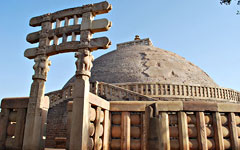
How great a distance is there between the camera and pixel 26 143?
202 inches

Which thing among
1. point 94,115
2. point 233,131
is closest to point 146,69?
point 233,131

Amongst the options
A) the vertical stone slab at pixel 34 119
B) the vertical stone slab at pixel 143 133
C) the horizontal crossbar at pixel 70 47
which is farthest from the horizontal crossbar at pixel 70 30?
the vertical stone slab at pixel 143 133

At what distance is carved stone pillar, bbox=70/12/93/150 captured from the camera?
434 cm

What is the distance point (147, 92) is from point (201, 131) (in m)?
7.89

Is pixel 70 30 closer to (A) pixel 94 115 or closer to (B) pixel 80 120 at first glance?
(A) pixel 94 115

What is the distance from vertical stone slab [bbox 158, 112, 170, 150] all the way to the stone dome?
9.56 meters

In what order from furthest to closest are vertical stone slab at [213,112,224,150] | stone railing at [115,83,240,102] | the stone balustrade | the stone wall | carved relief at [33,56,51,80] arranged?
stone railing at [115,83,240,102], the stone balustrade, the stone wall, carved relief at [33,56,51,80], vertical stone slab at [213,112,224,150]

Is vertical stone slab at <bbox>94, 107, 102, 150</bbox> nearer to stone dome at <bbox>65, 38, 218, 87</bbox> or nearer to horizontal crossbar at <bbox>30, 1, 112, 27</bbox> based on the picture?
horizontal crossbar at <bbox>30, 1, 112, 27</bbox>

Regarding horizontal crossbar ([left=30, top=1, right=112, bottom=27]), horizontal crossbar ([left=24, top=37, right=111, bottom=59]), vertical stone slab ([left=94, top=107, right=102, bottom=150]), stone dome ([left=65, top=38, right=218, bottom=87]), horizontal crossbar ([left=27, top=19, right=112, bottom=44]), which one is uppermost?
stone dome ([left=65, top=38, right=218, bottom=87])

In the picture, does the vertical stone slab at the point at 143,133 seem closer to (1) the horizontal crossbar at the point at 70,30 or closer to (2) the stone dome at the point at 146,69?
(1) the horizontal crossbar at the point at 70,30

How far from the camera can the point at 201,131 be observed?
4832 mm

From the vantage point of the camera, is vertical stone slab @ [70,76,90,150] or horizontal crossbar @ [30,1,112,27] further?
horizontal crossbar @ [30,1,112,27]

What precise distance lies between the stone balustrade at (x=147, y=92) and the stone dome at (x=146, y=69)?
4.12 ft

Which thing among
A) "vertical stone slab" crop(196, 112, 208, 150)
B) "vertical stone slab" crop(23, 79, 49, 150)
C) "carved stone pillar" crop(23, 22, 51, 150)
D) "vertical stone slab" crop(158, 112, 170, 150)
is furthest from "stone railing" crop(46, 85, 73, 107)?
"vertical stone slab" crop(196, 112, 208, 150)
